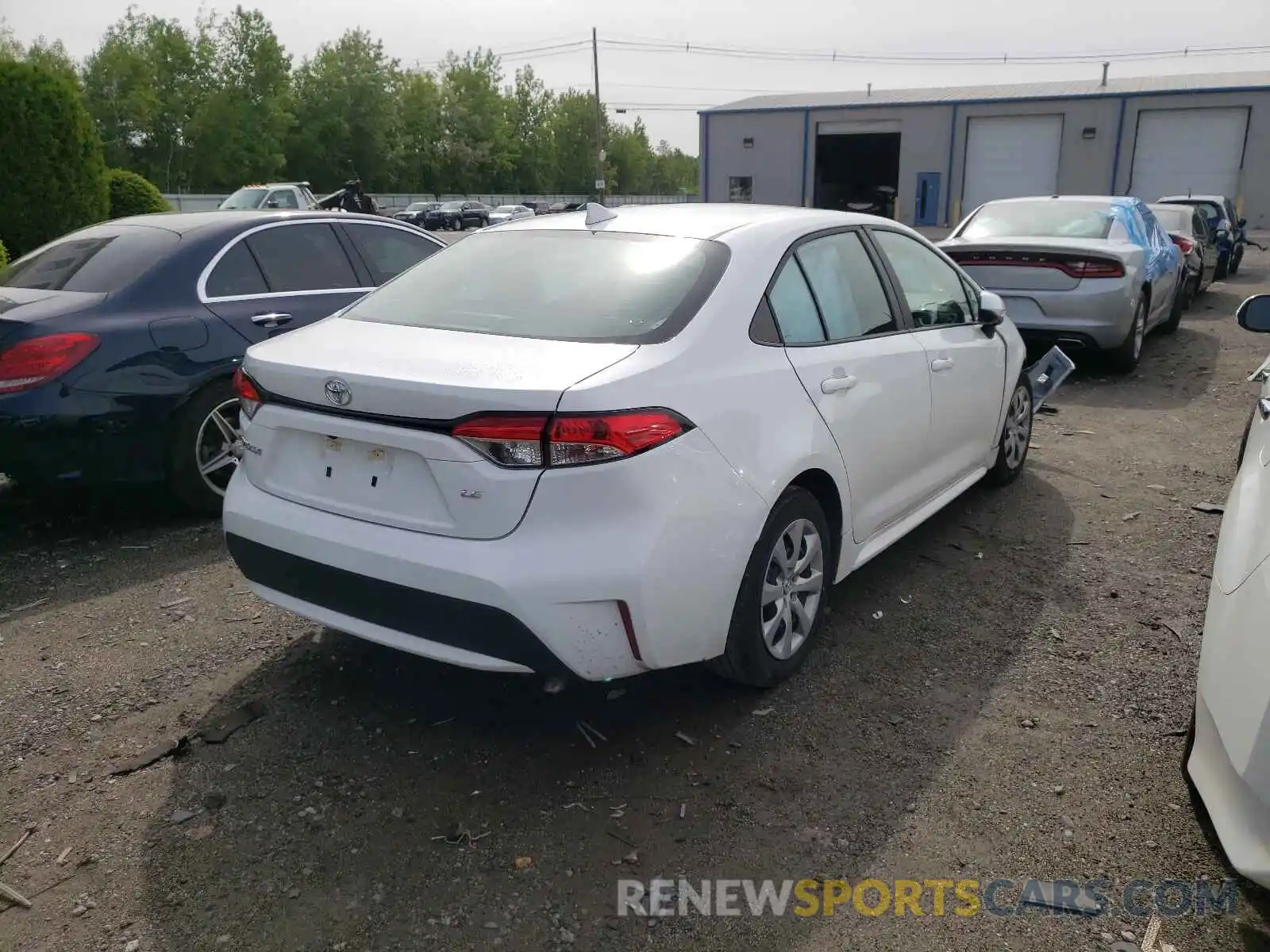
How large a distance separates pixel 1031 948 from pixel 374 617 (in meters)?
1.98

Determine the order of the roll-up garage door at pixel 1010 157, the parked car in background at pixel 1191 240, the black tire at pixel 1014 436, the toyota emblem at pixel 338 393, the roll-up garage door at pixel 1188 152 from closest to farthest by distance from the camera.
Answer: the toyota emblem at pixel 338 393, the black tire at pixel 1014 436, the parked car in background at pixel 1191 240, the roll-up garage door at pixel 1188 152, the roll-up garage door at pixel 1010 157

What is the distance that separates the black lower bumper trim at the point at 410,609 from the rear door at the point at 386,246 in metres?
3.43

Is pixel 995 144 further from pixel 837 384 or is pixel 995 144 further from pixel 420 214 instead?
pixel 837 384

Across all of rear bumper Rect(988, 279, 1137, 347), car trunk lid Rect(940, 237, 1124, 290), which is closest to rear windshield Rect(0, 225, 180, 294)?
car trunk lid Rect(940, 237, 1124, 290)

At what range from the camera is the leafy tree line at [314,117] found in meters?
61.0

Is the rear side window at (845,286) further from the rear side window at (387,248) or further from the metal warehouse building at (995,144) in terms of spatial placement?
the metal warehouse building at (995,144)

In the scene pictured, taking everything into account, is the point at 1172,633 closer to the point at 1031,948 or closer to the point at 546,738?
the point at 1031,948

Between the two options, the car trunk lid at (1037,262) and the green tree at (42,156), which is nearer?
the car trunk lid at (1037,262)

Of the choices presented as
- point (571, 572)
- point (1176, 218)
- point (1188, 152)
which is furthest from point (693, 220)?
point (1188, 152)

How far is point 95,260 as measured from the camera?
5.36 meters

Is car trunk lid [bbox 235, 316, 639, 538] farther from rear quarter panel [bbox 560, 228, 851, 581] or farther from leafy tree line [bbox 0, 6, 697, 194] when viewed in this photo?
leafy tree line [bbox 0, 6, 697, 194]

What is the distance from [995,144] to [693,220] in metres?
36.7

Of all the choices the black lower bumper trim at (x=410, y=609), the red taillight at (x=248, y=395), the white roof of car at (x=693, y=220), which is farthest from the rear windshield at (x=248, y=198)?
the black lower bumper trim at (x=410, y=609)

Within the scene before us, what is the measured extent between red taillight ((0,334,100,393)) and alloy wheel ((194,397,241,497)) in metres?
0.73
